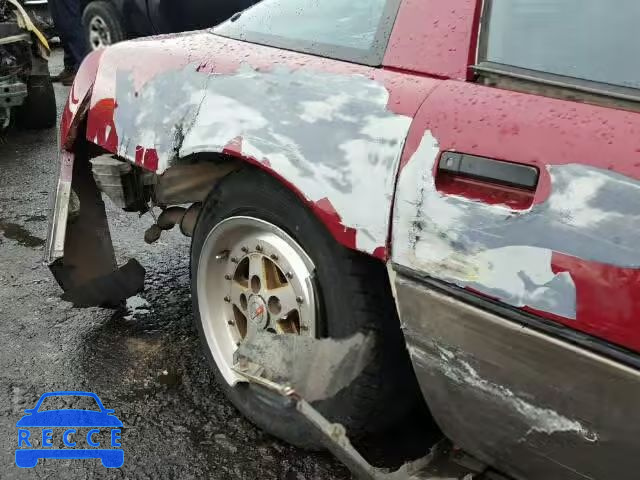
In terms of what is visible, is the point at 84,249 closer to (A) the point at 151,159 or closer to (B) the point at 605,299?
(A) the point at 151,159

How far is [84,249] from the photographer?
10.2 feet

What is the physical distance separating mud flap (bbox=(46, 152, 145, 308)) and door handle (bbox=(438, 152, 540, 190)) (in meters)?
1.89

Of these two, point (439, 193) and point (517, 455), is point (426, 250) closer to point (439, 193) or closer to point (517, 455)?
point (439, 193)

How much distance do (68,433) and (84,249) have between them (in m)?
0.97

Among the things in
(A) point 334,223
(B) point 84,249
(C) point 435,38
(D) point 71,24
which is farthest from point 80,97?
(D) point 71,24

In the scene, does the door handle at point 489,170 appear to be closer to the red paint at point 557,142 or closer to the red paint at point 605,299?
the red paint at point 557,142

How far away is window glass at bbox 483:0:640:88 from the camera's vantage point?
1.41m

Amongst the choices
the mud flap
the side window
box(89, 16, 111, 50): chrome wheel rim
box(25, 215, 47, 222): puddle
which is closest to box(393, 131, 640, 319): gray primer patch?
the side window

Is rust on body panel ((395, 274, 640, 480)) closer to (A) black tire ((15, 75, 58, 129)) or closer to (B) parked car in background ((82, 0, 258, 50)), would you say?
(B) parked car in background ((82, 0, 258, 50))

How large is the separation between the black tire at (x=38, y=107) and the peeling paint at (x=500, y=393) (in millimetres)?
5528

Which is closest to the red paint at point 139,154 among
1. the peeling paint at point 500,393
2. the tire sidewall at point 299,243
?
the tire sidewall at point 299,243

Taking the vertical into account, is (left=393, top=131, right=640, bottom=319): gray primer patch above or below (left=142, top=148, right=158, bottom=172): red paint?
above

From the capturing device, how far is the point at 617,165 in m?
1.27

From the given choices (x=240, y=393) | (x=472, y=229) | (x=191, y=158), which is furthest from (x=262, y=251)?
(x=472, y=229)
